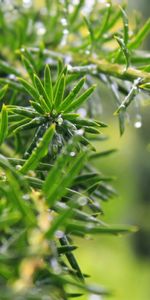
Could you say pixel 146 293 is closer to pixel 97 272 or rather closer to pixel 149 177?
pixel 97 272

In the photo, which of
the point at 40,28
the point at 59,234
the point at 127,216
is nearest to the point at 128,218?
the point at 127,216

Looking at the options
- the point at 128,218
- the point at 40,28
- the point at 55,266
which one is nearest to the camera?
the point at 55,266

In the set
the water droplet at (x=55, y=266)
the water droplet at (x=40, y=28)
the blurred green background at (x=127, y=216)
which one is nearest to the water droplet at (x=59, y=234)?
the water droplet at (x=55, y=266)

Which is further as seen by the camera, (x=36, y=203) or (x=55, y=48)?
(x=55, y=48)

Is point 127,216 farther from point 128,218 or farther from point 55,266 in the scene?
point 55,266

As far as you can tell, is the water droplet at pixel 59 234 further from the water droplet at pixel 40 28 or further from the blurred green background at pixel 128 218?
the blurred green background at pixel 128 218

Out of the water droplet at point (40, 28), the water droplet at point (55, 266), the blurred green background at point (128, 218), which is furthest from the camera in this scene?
the blurred green background at point (128, 218)

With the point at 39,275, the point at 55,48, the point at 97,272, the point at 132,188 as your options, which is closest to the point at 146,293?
the point at 97,272

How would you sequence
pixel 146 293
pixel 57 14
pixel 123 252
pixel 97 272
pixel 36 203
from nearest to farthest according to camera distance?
pixel 36 203 → pixel 57 14 → pixel 97 272 → pixel 146 293 → pixel 123 252
